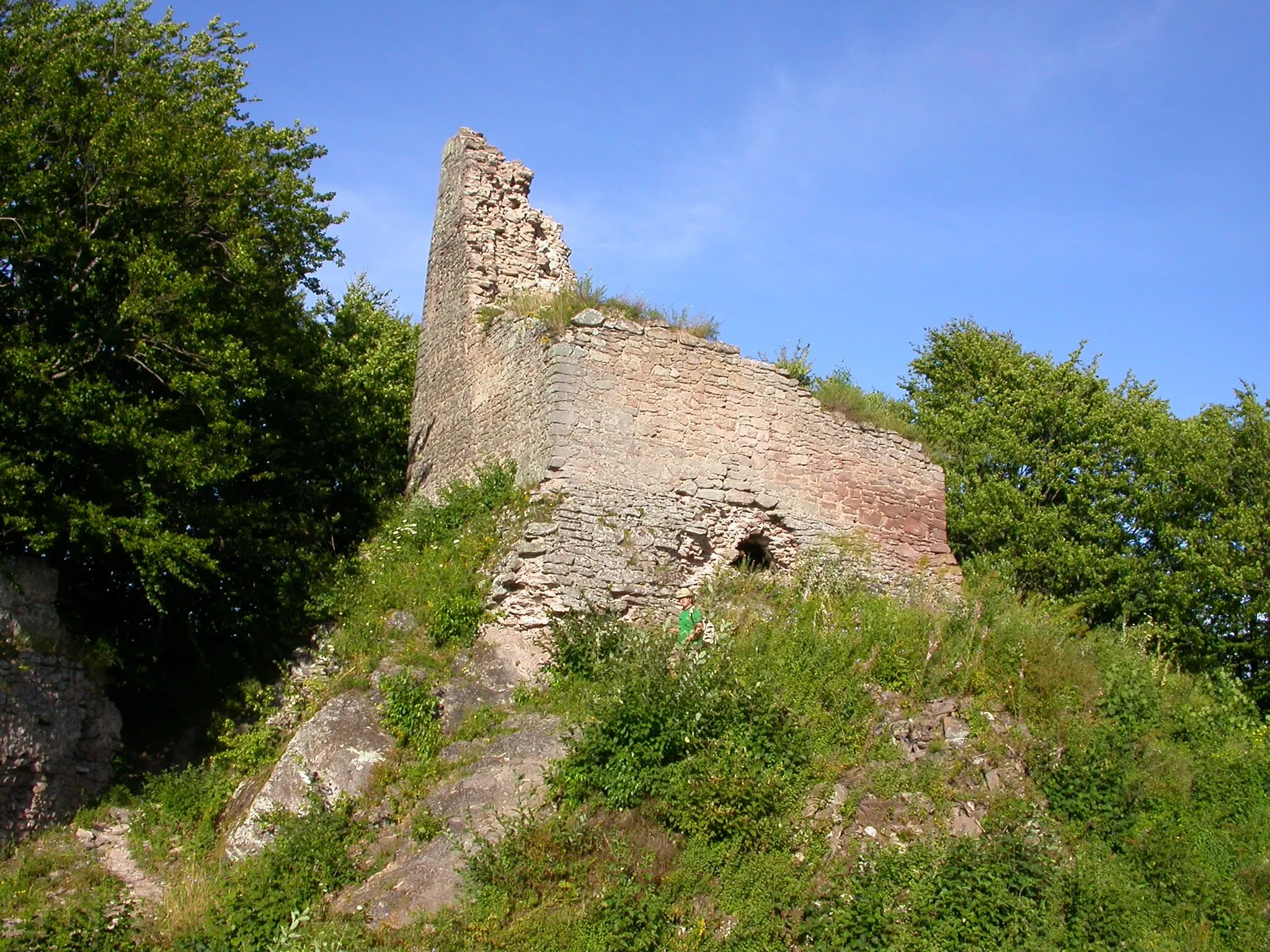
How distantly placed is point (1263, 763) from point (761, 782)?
489cm

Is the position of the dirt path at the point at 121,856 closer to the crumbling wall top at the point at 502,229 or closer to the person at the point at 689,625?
the person at the point at 689,625

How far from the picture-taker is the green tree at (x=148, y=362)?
10.6 metres

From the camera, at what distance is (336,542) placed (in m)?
14.2

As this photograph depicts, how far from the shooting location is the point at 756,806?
878cm

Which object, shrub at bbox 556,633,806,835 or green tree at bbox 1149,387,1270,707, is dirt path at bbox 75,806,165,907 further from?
green tree at bbox 1149,387,1270,707

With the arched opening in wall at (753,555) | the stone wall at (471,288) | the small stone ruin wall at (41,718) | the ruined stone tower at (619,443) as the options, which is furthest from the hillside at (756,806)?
the stone wall at (471,288)

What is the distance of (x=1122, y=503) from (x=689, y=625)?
31.9ft

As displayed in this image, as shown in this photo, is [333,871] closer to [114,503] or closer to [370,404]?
[114,503]

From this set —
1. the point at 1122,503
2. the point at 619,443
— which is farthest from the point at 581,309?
the point at 1122,503

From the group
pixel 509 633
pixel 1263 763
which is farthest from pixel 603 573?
pixel 1263 763

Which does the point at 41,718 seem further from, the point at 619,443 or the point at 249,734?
the point at 619,443

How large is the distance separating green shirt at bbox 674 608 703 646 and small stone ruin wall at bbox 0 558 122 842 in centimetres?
588

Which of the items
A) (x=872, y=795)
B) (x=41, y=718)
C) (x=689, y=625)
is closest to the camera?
(x=872, y=795)

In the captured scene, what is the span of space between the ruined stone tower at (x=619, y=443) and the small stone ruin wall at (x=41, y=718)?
13.9ft
